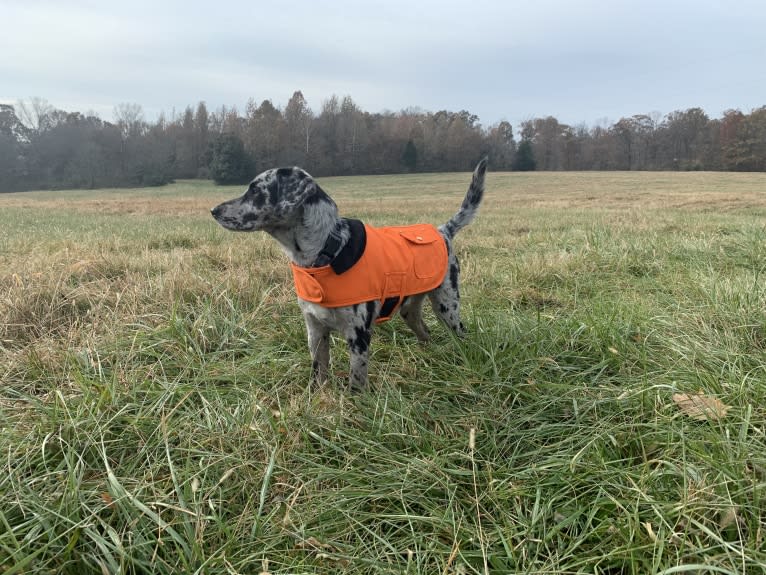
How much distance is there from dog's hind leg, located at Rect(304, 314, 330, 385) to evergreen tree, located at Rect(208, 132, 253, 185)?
48551 mm

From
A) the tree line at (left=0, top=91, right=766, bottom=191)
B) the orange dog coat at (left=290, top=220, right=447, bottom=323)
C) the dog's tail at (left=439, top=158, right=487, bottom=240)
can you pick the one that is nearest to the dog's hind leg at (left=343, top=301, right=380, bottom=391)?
the orange dog coat at (left=290, top=220, right=447, bottom=323)

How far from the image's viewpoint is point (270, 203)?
2869mm

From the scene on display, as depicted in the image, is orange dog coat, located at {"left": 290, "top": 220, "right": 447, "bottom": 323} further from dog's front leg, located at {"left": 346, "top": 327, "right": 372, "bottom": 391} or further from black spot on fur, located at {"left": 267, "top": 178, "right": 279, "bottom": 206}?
black spot on fur, located at {"left": 267, "top": 178, "right": 279, "bottom": 206}

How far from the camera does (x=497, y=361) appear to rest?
10.4 ft

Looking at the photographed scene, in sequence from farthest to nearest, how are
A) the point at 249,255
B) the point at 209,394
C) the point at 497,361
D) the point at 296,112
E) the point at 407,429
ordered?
the point at 296,112 → the point at 249,255 → the point at 497,361 → the point at 209,394 → the point at 407,429

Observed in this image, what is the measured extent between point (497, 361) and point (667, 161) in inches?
3150

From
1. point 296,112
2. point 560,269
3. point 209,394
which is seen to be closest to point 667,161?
point 296,112

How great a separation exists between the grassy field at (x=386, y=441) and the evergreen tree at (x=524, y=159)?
70322mm

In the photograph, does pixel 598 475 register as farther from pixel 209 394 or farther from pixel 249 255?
pixel 249 255

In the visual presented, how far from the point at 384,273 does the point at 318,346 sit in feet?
2.37

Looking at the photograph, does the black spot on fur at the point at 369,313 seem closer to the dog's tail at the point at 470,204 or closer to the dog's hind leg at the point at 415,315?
the dog's hind leg at the point at 415,315

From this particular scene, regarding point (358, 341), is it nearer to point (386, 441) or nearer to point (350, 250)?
point (350, 250)

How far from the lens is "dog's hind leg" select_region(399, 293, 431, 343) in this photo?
370 cm

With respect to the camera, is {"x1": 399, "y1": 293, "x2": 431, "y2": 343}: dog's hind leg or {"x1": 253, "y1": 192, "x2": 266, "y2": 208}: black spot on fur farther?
{"x1": 399, "y1": 293, "x2": 431, "y2": 343}: dog's hind leg
